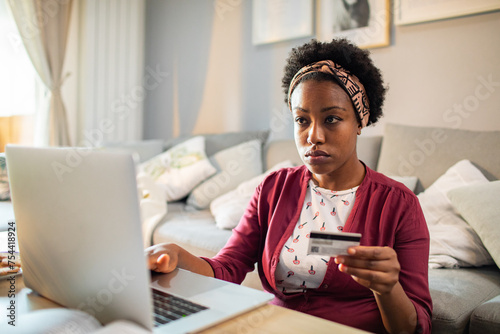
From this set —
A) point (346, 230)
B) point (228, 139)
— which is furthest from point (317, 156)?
point (228, 139)

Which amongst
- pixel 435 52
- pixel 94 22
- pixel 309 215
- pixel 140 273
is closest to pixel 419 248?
pixel 309 215

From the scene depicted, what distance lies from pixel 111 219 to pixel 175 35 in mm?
3473

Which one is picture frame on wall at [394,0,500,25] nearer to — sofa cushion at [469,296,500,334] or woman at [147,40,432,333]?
woman at [147,40,432,333]

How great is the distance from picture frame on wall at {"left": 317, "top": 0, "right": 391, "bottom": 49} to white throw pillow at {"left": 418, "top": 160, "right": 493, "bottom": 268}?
1.04 meters

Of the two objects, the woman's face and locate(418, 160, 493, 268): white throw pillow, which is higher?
the woman's face

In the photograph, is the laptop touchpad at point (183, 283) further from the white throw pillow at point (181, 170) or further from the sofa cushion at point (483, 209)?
the white throw pillow at point (181, 170)

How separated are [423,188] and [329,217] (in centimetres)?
105

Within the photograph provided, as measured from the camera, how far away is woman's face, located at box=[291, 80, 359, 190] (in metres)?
1.04

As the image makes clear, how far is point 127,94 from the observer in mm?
3912

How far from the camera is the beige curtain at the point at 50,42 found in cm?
339

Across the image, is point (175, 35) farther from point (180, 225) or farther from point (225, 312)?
point (225, 312)

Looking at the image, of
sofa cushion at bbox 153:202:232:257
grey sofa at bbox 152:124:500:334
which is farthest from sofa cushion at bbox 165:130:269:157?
sofa cushion at bbox 153:202:232:257

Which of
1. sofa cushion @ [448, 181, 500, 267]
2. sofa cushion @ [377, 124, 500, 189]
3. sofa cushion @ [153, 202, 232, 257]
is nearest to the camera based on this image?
sofa cushion @ [448, 181, 500, 267]

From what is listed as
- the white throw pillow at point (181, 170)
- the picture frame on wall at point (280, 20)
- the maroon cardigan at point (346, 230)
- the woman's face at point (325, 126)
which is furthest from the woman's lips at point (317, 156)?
the picture frame on wall at point (280, 20)
